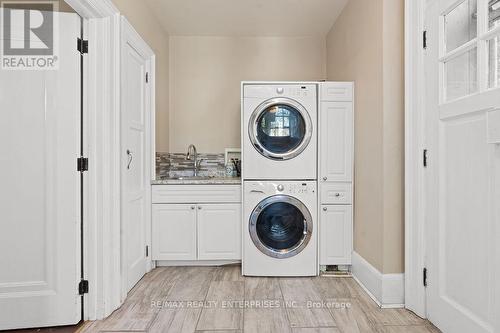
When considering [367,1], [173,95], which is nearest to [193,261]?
[173,95]

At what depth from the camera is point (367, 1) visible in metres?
2.46

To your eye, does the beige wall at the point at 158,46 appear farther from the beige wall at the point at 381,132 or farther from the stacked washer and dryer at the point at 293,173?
the beige wall at the point at 381,132

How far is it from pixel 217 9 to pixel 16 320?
2.99 metres

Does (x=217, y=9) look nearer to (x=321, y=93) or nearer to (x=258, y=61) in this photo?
(x=258, y=61)

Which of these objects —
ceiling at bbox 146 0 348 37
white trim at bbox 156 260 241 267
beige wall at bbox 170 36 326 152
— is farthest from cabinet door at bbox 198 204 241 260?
ceiling at bbox 146 0 348 37

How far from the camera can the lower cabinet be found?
2.99 metres

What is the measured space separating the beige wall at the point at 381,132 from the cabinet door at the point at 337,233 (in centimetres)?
19

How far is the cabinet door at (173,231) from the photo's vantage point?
2.99 metres

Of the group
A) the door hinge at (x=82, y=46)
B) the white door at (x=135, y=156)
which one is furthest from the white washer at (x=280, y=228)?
the door hinge at (x=82, y=46)

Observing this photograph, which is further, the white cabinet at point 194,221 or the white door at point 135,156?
the white cabinet at point 194,221

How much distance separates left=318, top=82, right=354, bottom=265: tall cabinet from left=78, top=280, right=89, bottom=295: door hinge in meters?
1.88

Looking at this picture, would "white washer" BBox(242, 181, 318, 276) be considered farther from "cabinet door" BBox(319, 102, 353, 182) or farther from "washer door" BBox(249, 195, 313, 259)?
"cabinet door" BBox(319, 102, 353, 182)

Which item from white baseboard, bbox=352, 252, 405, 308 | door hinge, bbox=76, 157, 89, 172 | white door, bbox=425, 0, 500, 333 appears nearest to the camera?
white door, bbox=425, 0, 500, 333

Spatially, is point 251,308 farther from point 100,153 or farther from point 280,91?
point 280,91
